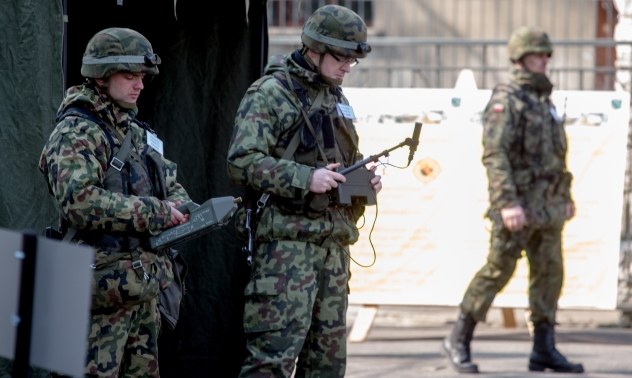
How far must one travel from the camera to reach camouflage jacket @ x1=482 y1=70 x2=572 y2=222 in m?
8.04

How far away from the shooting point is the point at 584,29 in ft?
50.6

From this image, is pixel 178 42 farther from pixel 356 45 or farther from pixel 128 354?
pixel 128 354

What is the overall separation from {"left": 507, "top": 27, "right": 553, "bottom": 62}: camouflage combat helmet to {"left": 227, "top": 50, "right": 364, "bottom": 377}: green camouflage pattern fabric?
240 cm

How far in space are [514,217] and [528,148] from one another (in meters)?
0.40

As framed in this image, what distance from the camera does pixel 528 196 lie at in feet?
26.5

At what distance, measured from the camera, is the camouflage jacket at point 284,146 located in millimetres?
5750

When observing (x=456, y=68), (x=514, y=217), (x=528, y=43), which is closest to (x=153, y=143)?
(x=514, y=217)

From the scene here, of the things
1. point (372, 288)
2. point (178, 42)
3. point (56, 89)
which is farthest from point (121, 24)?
point (372, 288)

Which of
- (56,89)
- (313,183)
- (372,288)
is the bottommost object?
(372,288)

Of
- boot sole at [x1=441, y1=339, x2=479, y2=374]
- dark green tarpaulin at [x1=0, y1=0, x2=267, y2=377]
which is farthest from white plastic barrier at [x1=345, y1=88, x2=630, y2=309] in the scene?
dark green tarpaulin at [x1=0, y1=0, x2=267, y2=377]

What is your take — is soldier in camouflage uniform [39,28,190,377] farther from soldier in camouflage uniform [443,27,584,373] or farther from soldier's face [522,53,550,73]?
soldier's face [522,53,550,73]

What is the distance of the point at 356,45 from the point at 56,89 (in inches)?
48.0

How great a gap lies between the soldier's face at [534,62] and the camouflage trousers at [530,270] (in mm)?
893

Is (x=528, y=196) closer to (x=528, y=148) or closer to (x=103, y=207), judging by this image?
(x=528, y=148)
